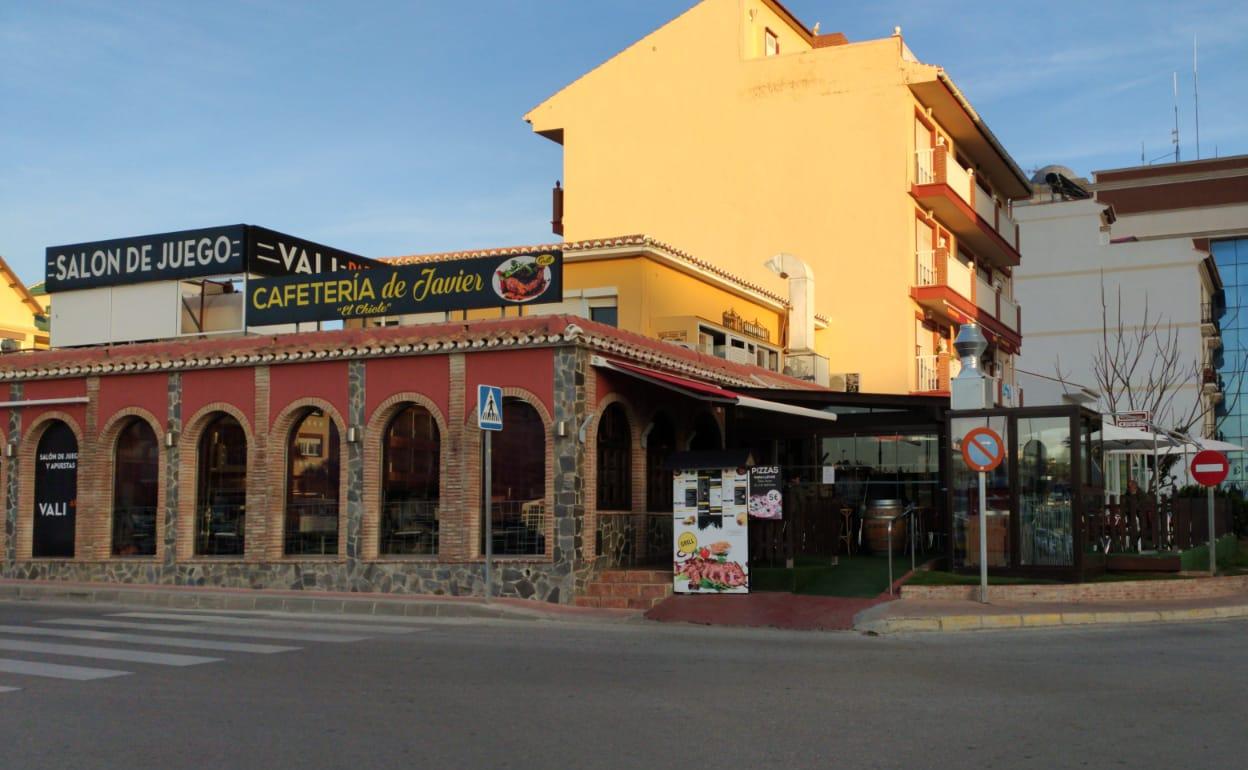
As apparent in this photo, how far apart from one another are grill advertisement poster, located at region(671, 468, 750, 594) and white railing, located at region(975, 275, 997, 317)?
907 inches

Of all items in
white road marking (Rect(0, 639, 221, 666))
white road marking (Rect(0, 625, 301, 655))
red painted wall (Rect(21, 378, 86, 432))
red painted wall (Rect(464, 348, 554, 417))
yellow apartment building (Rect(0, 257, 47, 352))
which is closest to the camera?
white road marking (Rect(0, 639, 221, 666))

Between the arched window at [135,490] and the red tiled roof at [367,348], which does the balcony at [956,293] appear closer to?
the red tiled roof at [367,348]

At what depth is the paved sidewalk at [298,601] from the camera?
17781mm

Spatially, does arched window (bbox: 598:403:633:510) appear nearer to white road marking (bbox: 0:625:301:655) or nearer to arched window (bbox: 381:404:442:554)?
arched window (bbox: 381:404:442:554)

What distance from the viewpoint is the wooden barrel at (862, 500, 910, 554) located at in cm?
2325

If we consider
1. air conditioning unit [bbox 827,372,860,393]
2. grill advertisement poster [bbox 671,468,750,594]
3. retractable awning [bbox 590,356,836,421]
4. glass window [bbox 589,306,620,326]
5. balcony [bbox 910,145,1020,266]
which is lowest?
grill advertisement poster [bbox 671,468,750,594]

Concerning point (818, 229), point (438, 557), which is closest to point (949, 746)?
point (438, 557)

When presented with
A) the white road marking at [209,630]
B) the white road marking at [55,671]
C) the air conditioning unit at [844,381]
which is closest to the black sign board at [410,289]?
the white road marking at [209,630]

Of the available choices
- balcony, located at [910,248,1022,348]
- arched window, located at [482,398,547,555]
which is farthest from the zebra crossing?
balcony, located at [910,248,1022,348]

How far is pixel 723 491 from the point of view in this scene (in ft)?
59.8

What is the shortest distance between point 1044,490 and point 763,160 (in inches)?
728

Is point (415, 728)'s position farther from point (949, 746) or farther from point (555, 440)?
point (555, 440)

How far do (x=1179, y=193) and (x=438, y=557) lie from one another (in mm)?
63282

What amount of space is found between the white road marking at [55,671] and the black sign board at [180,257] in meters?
13.1
